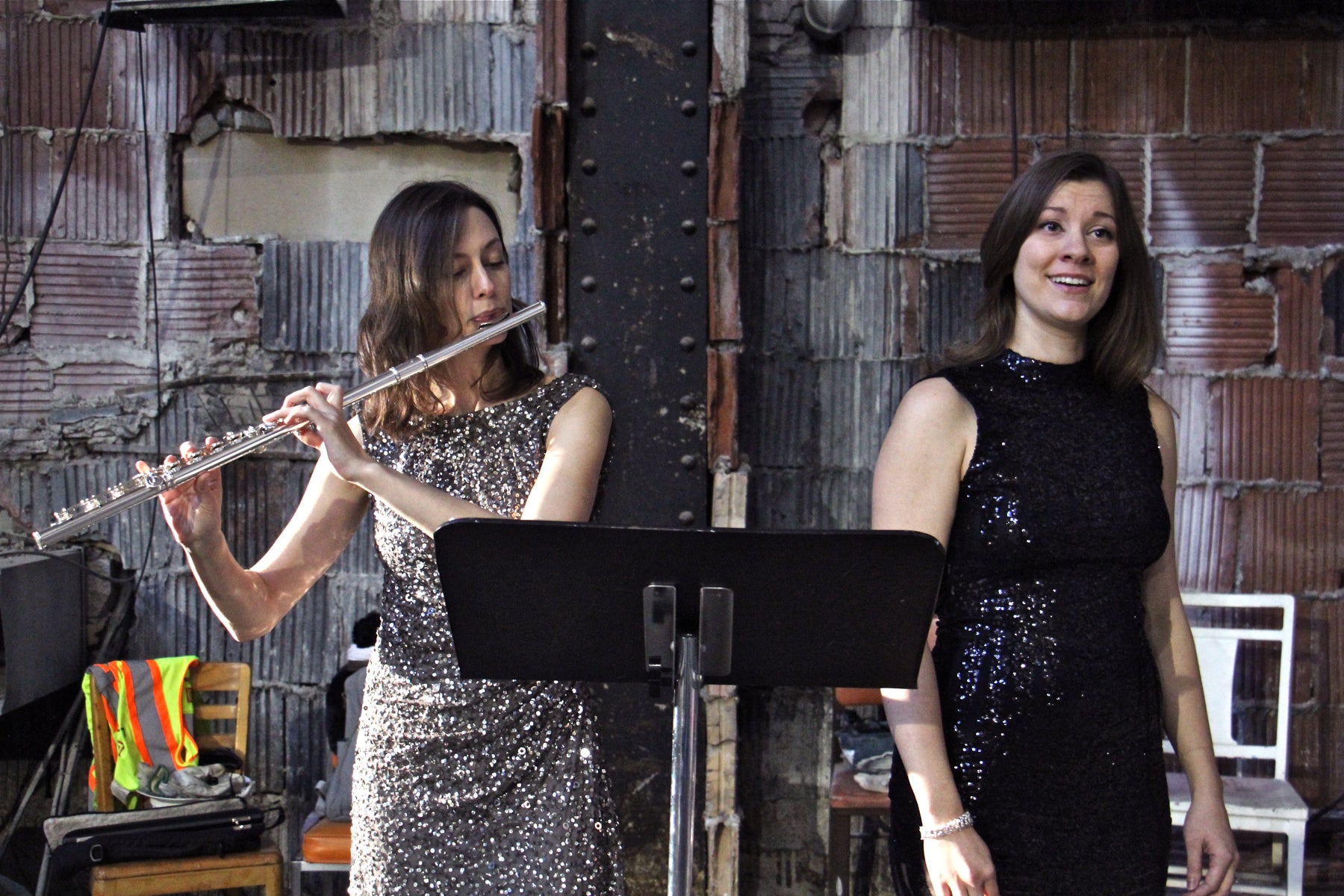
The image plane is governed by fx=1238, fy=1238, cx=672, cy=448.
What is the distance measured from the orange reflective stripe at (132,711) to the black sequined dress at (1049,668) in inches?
79.5

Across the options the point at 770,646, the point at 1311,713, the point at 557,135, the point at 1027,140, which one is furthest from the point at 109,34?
the point at 1311,713

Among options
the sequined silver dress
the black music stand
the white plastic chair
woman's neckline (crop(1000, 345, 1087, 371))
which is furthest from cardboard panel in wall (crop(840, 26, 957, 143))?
the black music stand

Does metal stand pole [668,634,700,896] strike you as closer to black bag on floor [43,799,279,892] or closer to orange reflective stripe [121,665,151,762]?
black bag on floor [43,799,279,892]

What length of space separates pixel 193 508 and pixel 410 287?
1.38 feet

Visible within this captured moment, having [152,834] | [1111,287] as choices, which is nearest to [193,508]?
[1111,287]

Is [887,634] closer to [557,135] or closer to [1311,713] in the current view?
[557,135]

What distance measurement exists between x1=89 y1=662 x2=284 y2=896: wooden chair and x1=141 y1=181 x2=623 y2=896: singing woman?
1.27 metres

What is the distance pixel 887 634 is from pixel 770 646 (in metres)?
0.11

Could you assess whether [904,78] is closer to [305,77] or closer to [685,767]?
[305,77]

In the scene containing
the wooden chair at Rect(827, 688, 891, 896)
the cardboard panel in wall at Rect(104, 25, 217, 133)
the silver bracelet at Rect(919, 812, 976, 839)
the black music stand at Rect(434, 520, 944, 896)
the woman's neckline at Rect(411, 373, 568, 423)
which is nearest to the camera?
the black music stand at Rect(434, 520, 944, 896)

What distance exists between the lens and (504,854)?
64.9 inches

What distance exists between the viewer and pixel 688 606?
1.20 metres

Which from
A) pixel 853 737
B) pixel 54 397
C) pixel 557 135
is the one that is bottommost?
pixel 853 737

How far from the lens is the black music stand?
3.82 feet
